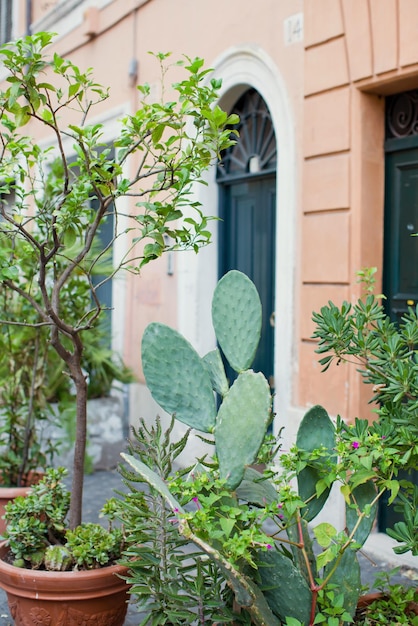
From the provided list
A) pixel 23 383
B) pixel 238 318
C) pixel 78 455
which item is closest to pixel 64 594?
pixel 78 455

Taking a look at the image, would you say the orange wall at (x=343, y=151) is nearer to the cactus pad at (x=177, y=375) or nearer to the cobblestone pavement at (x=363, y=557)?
the cobblestone pavement at (x=363, y=557)

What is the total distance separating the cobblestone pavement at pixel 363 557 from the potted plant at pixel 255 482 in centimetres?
32

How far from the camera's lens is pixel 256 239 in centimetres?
686

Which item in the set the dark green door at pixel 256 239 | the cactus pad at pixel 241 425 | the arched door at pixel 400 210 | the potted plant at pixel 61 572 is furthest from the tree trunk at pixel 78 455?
the dark green door at pixel 256 239

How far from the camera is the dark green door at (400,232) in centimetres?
523

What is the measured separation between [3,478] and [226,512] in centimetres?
306

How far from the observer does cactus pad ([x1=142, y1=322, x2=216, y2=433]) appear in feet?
9.80

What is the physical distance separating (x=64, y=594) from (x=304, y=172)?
11.1ft

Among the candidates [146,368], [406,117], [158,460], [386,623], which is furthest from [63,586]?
[406,117]

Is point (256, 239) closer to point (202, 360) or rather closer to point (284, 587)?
point (202, 360)

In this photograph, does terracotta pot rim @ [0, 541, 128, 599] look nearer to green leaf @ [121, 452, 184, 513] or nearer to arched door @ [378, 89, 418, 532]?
green leaf @ [121, 452, 184, 513]

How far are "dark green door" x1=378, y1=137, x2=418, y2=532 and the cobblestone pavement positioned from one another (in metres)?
0.25

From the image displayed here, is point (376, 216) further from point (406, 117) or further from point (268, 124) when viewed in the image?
point (268, 124)

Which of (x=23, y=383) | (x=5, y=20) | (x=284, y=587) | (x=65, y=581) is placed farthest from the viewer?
(x=5, y=20)
